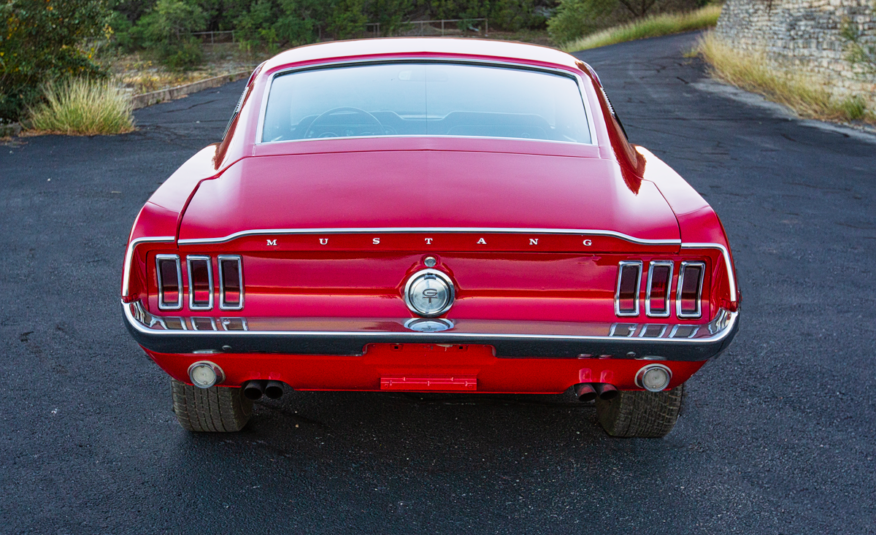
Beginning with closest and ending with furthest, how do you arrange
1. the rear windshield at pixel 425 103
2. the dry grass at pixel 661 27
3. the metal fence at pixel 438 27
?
the rear windshield at pixel 425 103 < the dry grass at pixel 661 27 < the metal fence at pixel 438 27

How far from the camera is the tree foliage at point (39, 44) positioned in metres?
11.0

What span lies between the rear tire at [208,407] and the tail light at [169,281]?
1.58 feet

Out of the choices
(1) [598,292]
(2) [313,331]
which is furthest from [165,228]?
(1) [598,292]

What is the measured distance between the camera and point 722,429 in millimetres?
3492

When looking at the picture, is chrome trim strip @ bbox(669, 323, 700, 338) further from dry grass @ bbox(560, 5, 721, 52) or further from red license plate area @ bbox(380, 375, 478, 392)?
dry grass @ bbox(560, 5, 721, 52)

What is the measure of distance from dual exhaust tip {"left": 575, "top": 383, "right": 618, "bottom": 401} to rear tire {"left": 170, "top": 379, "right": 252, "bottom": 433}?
137 centimetres

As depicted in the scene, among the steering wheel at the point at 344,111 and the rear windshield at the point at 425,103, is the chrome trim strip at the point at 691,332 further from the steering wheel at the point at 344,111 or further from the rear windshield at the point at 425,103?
the steering wheel at the point at 344,111

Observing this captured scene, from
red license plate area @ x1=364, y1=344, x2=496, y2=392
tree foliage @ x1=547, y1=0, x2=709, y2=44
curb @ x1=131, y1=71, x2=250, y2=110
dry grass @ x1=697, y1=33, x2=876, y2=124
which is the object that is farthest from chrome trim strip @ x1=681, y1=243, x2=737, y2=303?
tree foliage @ x1=547, y1=0, x2=709, y2=44

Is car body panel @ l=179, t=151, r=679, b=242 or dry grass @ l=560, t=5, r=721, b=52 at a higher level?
car body panel @ l=179, t=151, r=679, b=242

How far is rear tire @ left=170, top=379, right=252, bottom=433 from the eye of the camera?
3094mm

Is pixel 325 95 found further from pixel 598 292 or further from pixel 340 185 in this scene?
pixel 598 292

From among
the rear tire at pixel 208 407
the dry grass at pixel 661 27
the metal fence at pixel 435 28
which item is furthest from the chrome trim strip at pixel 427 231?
the metal fence at pixel 435 28

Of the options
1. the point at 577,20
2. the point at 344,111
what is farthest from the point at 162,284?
the point at 577,20

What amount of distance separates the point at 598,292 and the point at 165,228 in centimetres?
151
